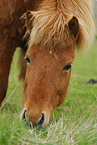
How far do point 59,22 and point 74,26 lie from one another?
24 centimetres

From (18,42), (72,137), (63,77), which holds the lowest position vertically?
(72,137)

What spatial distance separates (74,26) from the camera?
113 inches

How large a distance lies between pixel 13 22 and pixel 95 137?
205cm

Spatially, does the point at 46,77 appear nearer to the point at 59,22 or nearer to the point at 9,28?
the point at 59,22

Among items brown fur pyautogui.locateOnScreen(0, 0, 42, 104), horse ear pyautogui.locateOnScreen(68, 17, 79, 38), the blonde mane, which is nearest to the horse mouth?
the blonde mane

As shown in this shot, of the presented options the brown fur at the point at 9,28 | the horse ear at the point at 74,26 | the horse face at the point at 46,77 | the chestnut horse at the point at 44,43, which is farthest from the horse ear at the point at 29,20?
the horse ear at the point at 74,26

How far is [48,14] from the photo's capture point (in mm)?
2893

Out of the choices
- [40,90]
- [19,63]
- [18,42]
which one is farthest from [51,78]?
[19,63]

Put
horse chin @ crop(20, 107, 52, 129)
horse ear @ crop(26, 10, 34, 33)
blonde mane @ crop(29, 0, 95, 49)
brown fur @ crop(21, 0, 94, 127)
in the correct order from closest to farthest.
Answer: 1. horse chin @ crop(20, 107, 52, 129)
2. brown fur @ crop(21, 0, 94, 127)
3. blonde mane @ crop(29, 0, 95, 49)
4. horse ear @ crop(26, 10, 34, 33)

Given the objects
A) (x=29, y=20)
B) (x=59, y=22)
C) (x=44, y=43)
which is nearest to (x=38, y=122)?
(x=44, y=43)

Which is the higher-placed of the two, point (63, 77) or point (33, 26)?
point (33, 26)

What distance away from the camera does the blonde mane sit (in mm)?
Result: 2766

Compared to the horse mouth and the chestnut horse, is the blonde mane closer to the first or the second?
the chestnut horse

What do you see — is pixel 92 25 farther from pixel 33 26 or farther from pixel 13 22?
pixel 13 22
